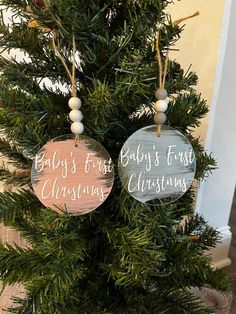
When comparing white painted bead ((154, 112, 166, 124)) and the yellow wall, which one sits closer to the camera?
white painted bead ((154, 112, 166, 124))

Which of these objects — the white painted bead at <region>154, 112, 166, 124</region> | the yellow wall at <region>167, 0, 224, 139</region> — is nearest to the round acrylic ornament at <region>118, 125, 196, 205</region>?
the white painted bead at <region>154, 112, 166, 124</region>

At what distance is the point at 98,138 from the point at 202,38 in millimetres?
700

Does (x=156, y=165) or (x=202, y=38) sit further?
(x=202, y=38)

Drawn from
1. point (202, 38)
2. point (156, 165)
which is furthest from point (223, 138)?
point (156, 165)

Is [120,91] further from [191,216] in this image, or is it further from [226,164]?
[226,164]

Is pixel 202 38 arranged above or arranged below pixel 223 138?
above

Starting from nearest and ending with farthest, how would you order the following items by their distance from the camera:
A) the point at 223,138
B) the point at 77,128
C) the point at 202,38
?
the point at 77,128 < the point at 202,38 < the point at 223,138

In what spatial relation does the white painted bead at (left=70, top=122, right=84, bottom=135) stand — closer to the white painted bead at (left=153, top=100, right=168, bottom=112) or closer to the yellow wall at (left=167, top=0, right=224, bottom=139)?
the white painted bead at (left=153, top=100, right=168, bottom=112)

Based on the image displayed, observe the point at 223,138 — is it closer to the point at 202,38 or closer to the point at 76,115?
the point at 202,38

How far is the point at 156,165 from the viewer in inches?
20.1

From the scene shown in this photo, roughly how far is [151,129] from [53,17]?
187mm

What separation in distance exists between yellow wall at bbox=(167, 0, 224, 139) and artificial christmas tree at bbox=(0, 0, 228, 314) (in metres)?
0.56

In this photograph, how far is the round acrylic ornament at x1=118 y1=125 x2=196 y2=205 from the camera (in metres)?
0.50

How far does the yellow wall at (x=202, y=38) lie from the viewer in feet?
3.41
